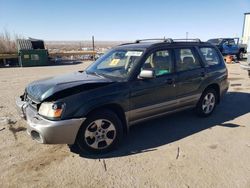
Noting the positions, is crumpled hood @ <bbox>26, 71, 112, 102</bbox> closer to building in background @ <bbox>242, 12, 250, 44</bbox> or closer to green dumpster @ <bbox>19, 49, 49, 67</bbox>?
green dumpster @ <bbox>19, 49, 49, 67</bbox>

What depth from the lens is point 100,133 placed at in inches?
146

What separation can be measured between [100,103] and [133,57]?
1.17 meters

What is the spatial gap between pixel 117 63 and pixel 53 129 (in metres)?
1.89

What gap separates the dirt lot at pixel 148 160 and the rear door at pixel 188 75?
607 millimetres

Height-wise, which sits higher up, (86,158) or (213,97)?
(213,97)

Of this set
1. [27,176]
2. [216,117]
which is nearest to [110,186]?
[27,176]

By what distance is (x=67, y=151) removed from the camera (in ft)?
12.8

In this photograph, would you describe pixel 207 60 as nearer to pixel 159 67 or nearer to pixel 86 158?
pixel 159 67

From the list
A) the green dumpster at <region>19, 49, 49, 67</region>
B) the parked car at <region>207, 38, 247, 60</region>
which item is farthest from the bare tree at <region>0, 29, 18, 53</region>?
the parked car at <region>207, 38, 247, 60</region>

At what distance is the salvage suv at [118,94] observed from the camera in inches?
132

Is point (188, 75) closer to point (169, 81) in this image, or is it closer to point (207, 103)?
point (169, 81)

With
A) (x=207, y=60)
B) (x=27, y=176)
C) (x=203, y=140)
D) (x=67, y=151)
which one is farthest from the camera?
(x=207, y=60)

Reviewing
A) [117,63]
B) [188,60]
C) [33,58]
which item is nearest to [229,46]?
[33,58]

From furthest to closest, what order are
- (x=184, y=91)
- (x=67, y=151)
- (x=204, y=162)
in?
(x=184, y=91), (x=67, y=151), (x=204, y=162)
